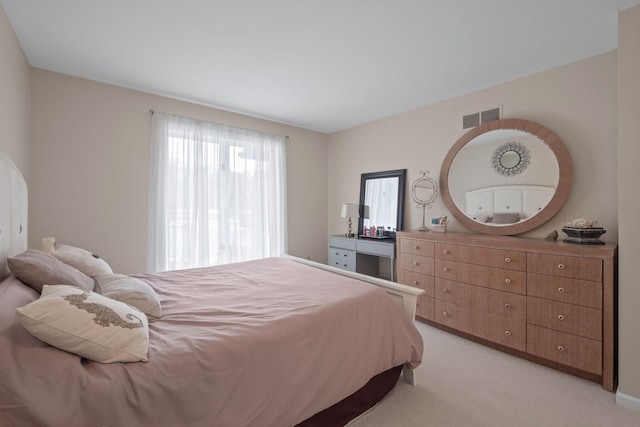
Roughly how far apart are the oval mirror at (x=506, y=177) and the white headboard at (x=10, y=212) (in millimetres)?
3749

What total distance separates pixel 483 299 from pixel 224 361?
2441mm

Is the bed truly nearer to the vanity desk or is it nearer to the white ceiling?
the white ceiling

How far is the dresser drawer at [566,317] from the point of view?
2084 millimetres

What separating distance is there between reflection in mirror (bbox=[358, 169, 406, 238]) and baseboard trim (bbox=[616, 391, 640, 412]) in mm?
2458

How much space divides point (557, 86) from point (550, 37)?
65 cm

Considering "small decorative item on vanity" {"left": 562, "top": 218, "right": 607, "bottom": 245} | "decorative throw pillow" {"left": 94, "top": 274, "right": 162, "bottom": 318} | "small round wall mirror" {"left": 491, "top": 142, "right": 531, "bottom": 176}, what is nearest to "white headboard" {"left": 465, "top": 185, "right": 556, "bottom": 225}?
"small round wall mirror" {"left": 491, "top": 142, "right": 531, "bottom": 176}

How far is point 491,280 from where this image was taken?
8.57 ft

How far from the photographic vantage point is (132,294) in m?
1.54

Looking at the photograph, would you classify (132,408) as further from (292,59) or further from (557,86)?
(557,86)

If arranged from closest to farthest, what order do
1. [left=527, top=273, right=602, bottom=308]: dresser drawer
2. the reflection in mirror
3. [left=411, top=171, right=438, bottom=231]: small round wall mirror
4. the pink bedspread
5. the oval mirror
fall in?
1. the pink bedspread
2. [left=527, top=273, right=602, bottom=308]: dresser drawer
3. the oval mirror
4. [left=411, top=171, right=438, bottom=231]: small round wall mirror
5. the reflection in mirror

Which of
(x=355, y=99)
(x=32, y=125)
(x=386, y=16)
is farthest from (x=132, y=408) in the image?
(x=355, y=99)

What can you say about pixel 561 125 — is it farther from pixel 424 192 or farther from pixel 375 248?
pixel 375 248

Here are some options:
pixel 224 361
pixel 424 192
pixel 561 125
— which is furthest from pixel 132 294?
pixel 561 125

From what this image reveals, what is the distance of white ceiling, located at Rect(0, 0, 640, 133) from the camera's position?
1.90 meters
